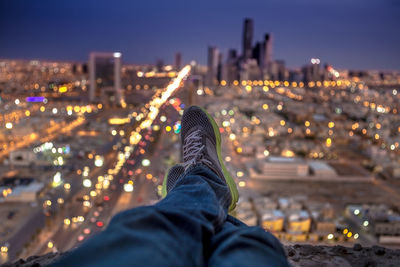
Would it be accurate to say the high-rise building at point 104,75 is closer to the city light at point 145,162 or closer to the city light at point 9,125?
the city light at point 9,125

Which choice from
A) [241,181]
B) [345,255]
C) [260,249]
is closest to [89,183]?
[241,181]

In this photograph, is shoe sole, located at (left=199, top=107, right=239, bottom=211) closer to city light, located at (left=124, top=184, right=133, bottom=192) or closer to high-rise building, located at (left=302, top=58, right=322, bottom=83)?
city light, located at (left=124, top=184, right=133, bottom=192)

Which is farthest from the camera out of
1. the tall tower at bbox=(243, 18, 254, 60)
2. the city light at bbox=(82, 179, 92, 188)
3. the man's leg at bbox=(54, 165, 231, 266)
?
the tall tower at bbox=(243, 18, 254, 60)

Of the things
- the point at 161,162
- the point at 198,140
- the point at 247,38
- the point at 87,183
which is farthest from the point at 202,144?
the point at 247,38

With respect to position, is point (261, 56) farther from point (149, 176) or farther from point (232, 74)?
point (149, 176)

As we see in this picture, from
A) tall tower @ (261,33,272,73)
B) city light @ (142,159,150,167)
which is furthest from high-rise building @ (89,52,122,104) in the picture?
tall tower @ (261,33,272,73)

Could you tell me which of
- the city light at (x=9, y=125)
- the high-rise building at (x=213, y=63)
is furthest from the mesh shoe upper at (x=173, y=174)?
the high-rise building at (x=213, y=63)
